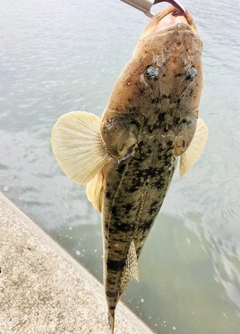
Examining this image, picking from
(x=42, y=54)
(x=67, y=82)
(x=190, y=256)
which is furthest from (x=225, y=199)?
(x=42, y=54)

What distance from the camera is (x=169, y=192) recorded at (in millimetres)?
4938

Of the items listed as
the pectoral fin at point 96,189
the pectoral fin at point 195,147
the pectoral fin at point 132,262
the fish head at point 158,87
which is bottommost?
the pectoral fin at point 132,262

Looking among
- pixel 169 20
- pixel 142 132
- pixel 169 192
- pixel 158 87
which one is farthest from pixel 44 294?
pixel 169 192

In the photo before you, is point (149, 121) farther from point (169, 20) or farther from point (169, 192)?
point (169, 192)

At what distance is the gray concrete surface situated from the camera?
2.57 m

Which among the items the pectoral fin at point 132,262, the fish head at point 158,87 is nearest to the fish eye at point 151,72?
the fish head at point 158,87

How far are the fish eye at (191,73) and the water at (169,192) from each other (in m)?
2.87

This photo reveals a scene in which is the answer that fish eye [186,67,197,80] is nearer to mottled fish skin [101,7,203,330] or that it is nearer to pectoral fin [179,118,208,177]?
mottled fish skin [101,7,203,330]

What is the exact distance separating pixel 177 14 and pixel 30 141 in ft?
15.0

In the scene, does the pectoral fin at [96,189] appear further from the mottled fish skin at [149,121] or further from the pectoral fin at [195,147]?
the pectoral fin at [195,147]

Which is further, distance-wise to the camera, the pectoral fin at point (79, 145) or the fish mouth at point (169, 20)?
the pectoral fin at point (79, 145)

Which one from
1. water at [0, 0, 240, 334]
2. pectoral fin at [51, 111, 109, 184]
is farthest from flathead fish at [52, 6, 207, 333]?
water at [0, 0, 240, 334]

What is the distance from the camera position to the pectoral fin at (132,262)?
169 cm

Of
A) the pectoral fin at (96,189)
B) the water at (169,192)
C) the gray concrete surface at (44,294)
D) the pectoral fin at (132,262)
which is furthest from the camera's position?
the water at (169,192)
